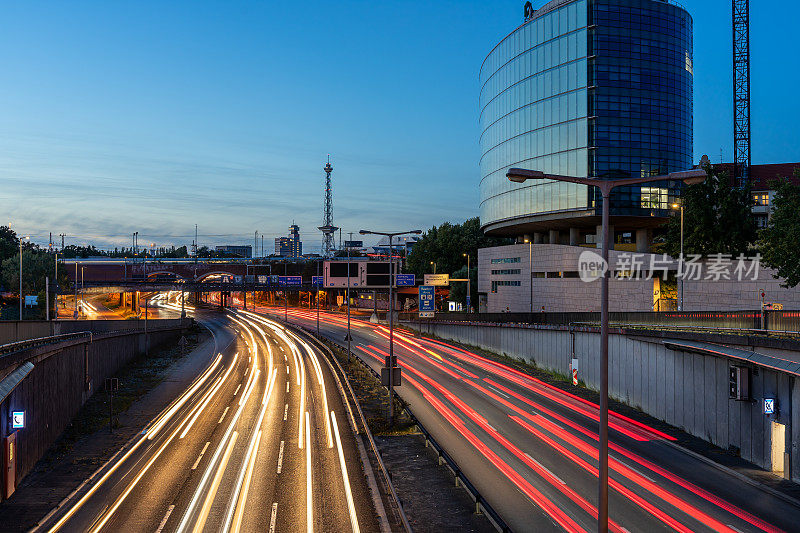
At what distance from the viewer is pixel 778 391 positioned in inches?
819

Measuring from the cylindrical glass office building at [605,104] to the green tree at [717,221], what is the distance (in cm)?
1813

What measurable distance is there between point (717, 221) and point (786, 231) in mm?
24863

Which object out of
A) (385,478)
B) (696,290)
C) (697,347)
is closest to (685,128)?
(696,290)

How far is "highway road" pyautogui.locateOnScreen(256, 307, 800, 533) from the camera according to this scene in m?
17.2

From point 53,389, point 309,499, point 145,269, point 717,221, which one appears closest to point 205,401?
point 53,389

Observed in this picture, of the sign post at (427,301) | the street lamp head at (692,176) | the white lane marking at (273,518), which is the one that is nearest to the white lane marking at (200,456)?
the white lane marking at (273,518)

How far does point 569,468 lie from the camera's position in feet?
72.7

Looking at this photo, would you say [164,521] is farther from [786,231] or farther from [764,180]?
[764,180]

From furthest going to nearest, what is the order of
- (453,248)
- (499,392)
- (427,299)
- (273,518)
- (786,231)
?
(453,248), (427,299), (786,231), (499,392), (273,518)

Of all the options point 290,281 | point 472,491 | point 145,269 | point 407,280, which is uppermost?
point 145,269

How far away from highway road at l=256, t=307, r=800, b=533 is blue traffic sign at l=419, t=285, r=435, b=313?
78.2 ft

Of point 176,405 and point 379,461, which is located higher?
point 379,461

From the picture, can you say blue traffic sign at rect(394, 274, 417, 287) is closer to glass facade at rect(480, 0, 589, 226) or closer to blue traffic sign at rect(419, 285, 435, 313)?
blue traffic sign at rect(419, 285, 435, 313)

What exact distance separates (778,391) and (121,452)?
90.7ft
